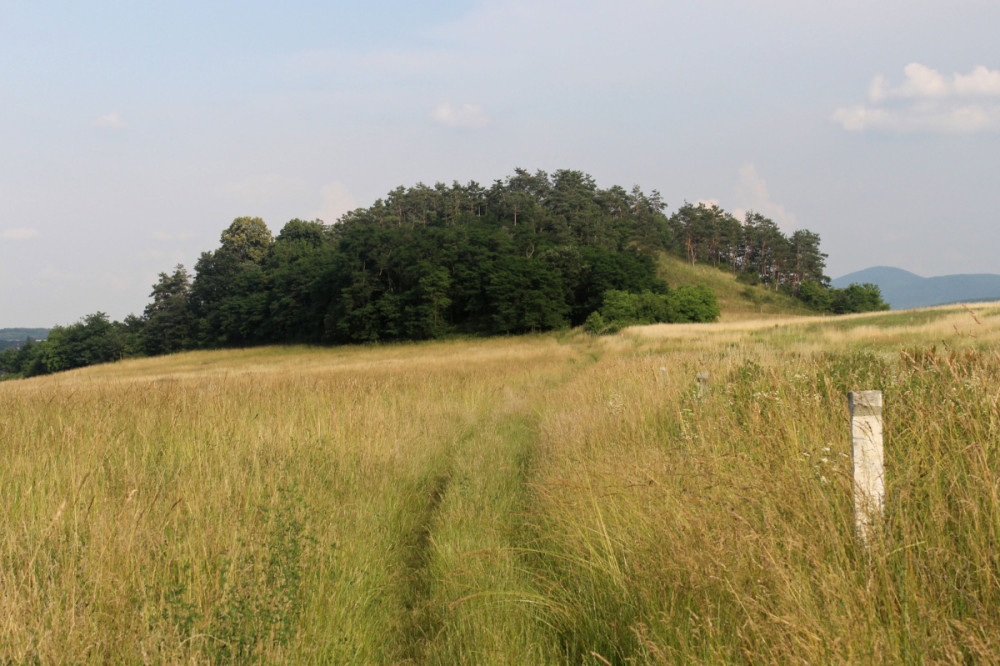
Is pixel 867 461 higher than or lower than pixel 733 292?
lower

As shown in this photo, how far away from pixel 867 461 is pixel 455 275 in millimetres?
68324

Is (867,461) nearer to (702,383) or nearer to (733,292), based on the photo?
(702,383)

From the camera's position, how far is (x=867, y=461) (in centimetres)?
277

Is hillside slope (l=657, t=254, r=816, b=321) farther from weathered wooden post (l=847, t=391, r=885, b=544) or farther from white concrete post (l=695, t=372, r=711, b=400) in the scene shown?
weathered wooden post (l=847, t=391, r=885, b=544)

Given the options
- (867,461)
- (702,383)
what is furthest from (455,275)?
(867,461)

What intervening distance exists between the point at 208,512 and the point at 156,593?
3.01 ft

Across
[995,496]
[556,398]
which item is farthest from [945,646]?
[556,398]

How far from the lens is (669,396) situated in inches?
287

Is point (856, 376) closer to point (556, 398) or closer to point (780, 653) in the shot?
point (780, 653)

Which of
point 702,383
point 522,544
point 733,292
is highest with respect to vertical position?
point 733,292

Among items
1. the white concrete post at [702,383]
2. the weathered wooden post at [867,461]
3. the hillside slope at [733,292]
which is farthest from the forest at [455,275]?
the weathered wooden post at [867,461]

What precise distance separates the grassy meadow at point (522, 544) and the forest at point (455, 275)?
46878 millimetres

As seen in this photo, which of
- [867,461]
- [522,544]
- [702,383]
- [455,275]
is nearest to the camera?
[867,461]

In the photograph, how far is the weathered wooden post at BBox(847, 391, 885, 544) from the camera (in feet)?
8.94
